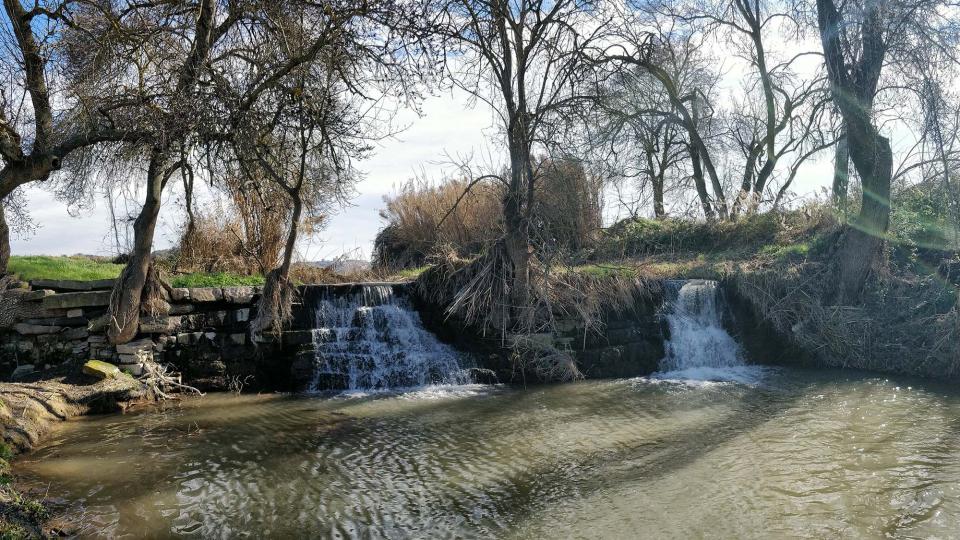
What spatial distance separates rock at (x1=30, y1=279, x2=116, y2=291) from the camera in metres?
8.31

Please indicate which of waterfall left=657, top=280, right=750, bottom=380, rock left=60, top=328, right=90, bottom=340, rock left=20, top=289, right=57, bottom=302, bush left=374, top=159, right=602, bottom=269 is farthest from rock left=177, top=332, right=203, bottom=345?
waterfall left=657, top=280, right=750, bottom=380

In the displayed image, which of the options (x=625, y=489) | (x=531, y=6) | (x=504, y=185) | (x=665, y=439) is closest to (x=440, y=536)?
(x=625, y=489)

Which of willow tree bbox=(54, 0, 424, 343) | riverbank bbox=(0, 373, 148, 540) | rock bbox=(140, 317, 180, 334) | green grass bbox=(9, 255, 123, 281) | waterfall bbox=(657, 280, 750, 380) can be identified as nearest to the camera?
riverbank bbox=(0, 373, 148, 540)

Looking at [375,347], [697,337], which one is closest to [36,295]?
[375,347]

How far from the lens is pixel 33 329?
815cm

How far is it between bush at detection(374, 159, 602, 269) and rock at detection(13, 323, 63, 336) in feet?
18.2

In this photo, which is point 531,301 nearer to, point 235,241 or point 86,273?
point 235,241

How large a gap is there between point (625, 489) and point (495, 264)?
4915mm

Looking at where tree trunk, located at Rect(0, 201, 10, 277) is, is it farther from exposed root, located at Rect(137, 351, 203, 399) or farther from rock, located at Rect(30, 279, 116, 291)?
exposed root, located at Rect(137, 351, 203, 399)

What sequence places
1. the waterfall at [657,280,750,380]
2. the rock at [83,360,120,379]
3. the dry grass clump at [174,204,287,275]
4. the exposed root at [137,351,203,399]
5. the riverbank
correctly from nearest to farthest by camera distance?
the riverbank
the rock at [83,360,120,379]
the exposed root at [137,351,203,399]
the waterfall at [657,280,750,380]
the dry grass clump at [174,204,287,275]

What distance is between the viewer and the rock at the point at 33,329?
321 inches

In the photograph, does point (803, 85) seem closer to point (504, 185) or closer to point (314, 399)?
point (504, 185)

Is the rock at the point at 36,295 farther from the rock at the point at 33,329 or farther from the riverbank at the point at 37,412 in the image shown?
the riverbank at the point at 37,412

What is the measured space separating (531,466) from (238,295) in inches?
214
